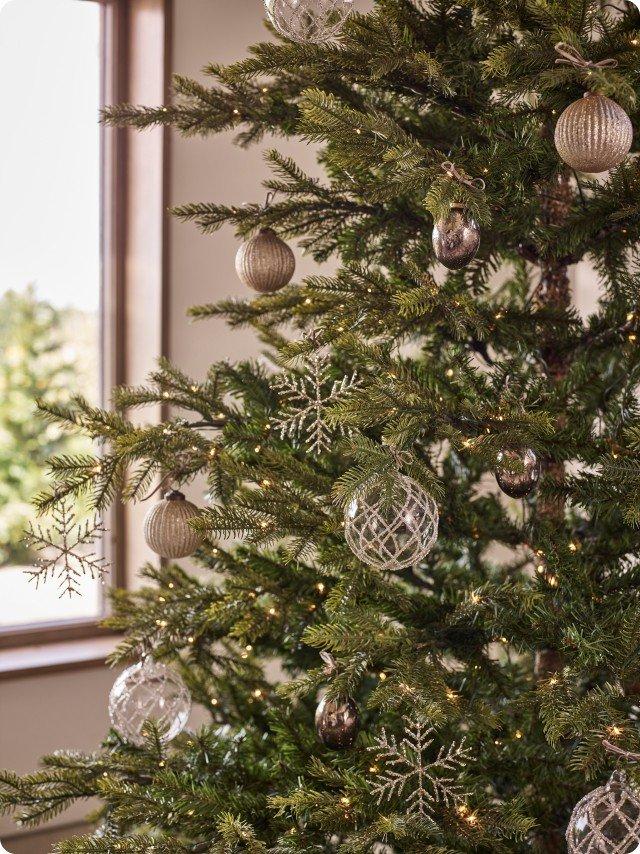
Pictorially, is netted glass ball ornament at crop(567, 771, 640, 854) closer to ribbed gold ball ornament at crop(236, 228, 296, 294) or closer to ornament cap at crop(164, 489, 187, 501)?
ornament cap at crop(164, 489, 187, 501)

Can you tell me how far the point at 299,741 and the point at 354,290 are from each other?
20.1 inches

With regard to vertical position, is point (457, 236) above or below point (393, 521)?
above

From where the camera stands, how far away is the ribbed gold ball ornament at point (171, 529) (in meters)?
1.00

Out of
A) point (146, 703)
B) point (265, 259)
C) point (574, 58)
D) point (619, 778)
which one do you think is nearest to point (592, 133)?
point (574, 58)

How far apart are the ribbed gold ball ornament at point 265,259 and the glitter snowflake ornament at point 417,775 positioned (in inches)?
20.8

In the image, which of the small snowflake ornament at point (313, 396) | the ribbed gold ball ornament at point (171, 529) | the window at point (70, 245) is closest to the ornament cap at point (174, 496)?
the ribbed gold ball ornament at point (171, 529)

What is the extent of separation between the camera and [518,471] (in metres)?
0.80

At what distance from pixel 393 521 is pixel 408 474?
2.1 inches

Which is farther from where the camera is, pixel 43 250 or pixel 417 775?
pixel 43 250

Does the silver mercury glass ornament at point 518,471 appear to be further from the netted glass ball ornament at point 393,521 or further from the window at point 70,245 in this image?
the window at point 70,245

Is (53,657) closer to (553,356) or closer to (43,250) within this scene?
(43,250)

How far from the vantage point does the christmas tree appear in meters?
0.78

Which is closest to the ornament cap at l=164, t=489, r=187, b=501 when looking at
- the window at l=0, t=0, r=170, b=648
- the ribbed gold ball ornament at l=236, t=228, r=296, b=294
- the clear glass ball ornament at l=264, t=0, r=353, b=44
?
the ribbed gold ball ornament at l=236, t=228, r=296, b=294

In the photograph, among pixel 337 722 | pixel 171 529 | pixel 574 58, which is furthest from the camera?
pixel 171 529
